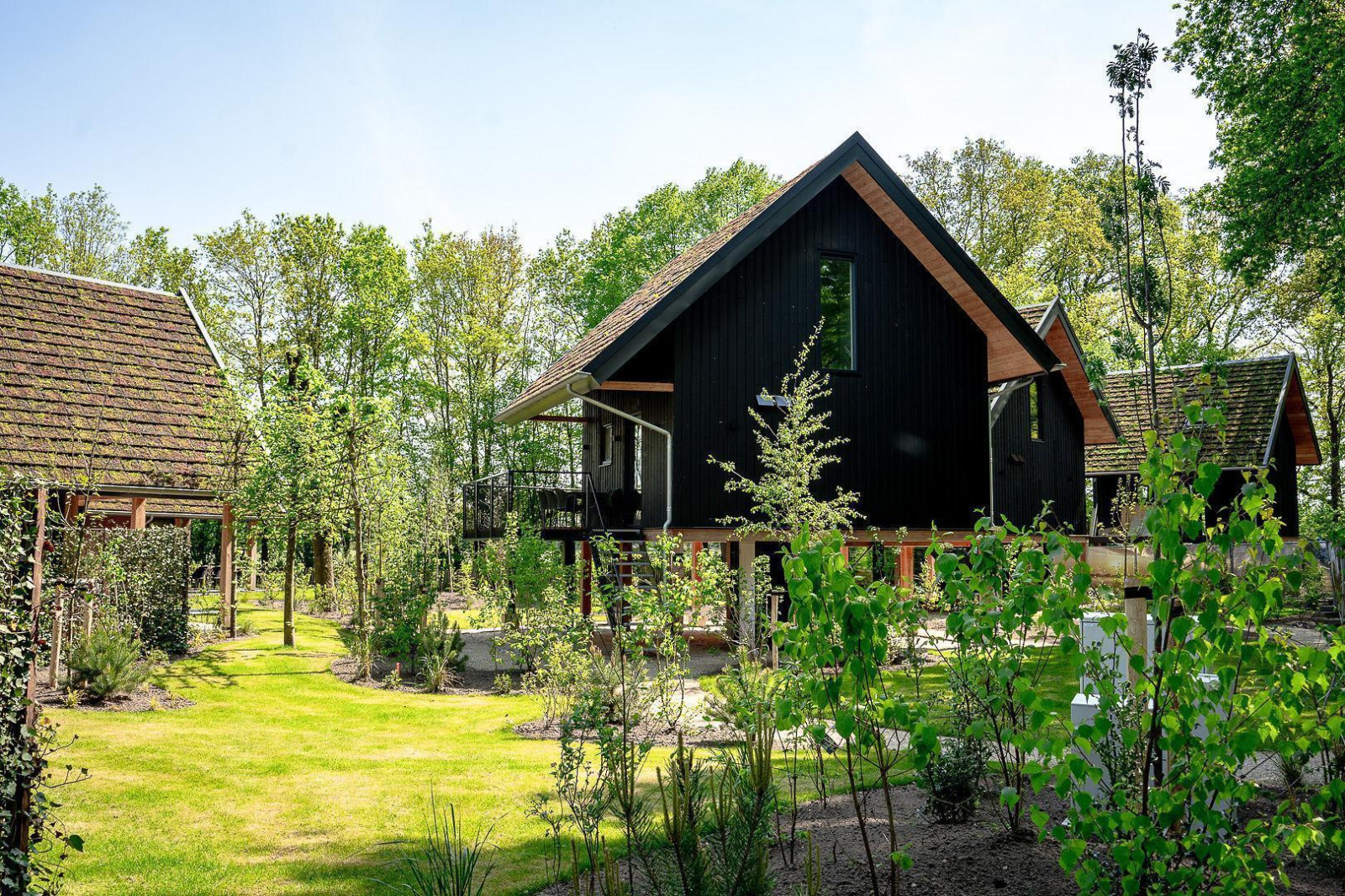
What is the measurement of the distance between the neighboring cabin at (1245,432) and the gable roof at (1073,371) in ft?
3.12

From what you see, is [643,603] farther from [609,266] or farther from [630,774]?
[609,266]

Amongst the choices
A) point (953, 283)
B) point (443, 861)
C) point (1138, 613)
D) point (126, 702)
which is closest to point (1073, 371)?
point (953, 283)

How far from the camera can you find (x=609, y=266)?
34281 millimetres

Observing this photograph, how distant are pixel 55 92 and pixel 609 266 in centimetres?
1992

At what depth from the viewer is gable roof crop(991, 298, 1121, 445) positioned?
1948 cm

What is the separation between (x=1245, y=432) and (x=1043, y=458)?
22.7 feet

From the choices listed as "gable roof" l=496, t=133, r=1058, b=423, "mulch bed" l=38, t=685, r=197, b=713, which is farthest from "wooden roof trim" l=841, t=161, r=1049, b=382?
"mulch bed" l=38, t=685, r=197, b=713

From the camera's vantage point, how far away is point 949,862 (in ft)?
17.1

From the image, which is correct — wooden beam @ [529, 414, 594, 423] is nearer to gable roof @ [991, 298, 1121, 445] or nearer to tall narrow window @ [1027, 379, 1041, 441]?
gable roof @ [991, 298, 1121, 445]

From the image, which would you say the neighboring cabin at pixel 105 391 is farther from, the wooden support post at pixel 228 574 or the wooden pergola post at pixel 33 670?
the wooden pergola post at pixel 33 670

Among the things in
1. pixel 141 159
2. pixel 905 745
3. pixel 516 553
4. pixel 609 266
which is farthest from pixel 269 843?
pixel 609 266

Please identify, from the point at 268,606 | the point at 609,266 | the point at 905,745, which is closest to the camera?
the point at 905,745

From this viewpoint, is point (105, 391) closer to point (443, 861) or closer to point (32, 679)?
point (32, 679)

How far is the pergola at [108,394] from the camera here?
12922mm
